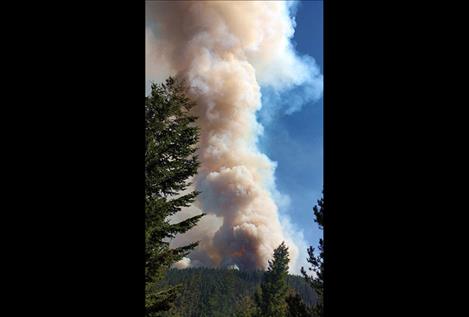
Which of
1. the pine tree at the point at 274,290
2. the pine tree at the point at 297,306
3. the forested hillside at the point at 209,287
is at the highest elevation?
the forested hillside at the point at 209,287

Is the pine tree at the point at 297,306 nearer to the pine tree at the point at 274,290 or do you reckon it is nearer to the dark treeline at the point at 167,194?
the dark treeline at the point at 167,194

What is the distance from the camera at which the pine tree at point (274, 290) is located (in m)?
45.6

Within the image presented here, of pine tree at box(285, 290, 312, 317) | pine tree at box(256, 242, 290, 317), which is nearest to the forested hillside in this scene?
pine tree at box(256, 242, 290, 317)

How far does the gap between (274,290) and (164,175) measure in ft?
105

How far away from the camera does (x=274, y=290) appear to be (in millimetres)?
47250

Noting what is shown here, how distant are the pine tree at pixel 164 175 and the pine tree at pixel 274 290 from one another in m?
28.3

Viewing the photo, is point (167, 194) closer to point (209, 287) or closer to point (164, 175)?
point (164, 175)

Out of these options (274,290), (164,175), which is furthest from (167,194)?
(274,290)

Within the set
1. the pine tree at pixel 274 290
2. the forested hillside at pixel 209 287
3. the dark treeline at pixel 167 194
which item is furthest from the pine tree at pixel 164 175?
the forested hillside at pixel 209 287

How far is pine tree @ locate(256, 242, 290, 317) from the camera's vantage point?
45.6 metres

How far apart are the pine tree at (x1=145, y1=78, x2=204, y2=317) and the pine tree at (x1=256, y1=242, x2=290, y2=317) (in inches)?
1113
